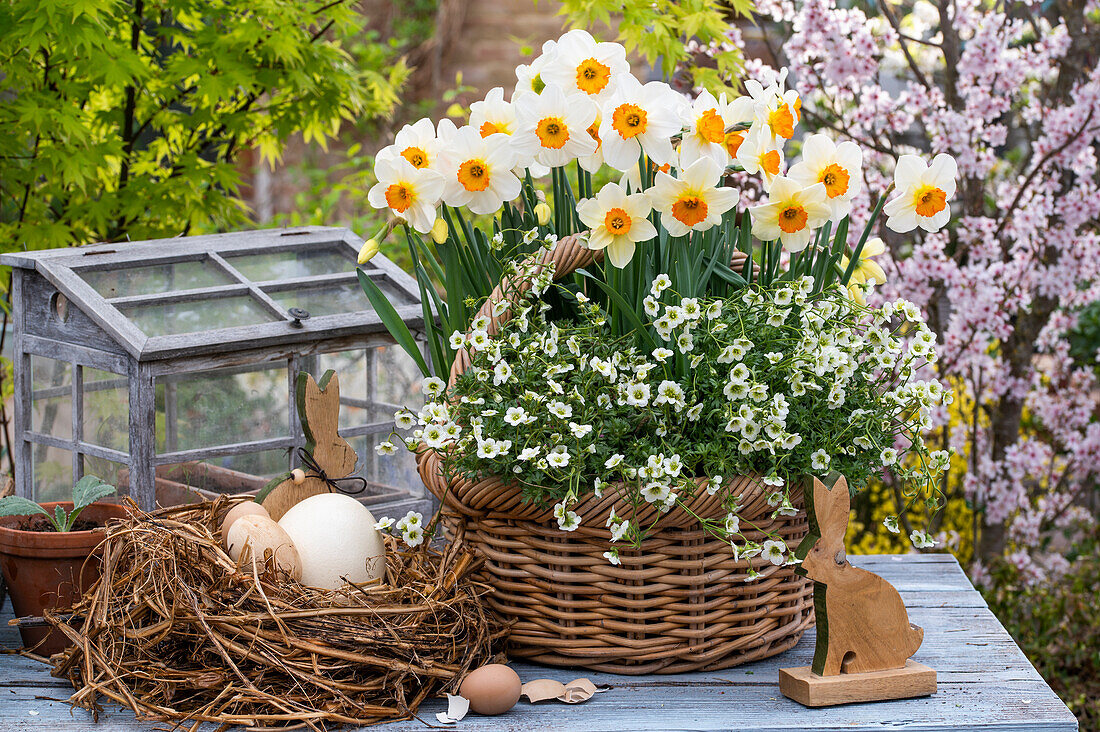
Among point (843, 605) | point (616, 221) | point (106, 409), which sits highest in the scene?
point (616, 221)

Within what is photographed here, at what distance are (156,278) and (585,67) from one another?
830 millimetres

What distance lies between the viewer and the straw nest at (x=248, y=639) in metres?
1.02

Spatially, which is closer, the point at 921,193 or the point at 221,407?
the point at 921,193

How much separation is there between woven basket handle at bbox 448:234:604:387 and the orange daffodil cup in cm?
2

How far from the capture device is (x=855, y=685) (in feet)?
3.60

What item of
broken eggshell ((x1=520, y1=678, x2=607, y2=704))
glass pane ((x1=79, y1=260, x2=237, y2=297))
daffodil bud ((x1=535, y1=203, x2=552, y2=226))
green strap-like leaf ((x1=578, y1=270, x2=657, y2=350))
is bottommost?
broken eggshell ((x1=520, y1=678, x2=607, y2=704))

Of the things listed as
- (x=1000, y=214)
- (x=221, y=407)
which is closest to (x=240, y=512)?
(x=221, y=407)

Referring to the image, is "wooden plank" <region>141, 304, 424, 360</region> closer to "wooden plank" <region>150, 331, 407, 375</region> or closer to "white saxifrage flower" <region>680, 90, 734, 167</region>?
"wooden plank" <region>150, 331, 407, 375</region>

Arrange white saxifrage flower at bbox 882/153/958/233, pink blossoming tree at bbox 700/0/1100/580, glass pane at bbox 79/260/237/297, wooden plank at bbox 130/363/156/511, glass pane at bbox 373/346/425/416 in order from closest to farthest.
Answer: white saxifrage flower at bbox 882/153/958/233 < wooden plank at bbox 130/363/156/511 < glass pane at bbox 79/260/237/297 < glass pane at bbox 373/346/425/416 < pink blossoming tree at bbox 700/0/1100/580

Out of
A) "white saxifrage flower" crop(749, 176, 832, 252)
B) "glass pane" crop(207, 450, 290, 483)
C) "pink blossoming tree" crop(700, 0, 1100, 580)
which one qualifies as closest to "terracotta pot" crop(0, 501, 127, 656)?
"glass pane" crop(207, 450, 290, 483)

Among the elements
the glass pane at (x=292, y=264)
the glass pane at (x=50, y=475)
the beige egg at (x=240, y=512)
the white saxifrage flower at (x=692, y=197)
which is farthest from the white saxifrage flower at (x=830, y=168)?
the glass pane at (x=50, y=475)

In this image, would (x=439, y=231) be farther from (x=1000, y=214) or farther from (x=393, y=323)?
(x=1000, y=214)

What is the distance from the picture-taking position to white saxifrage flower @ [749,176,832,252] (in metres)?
1.09

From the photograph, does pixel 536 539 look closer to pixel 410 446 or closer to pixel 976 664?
pixel 410 446
